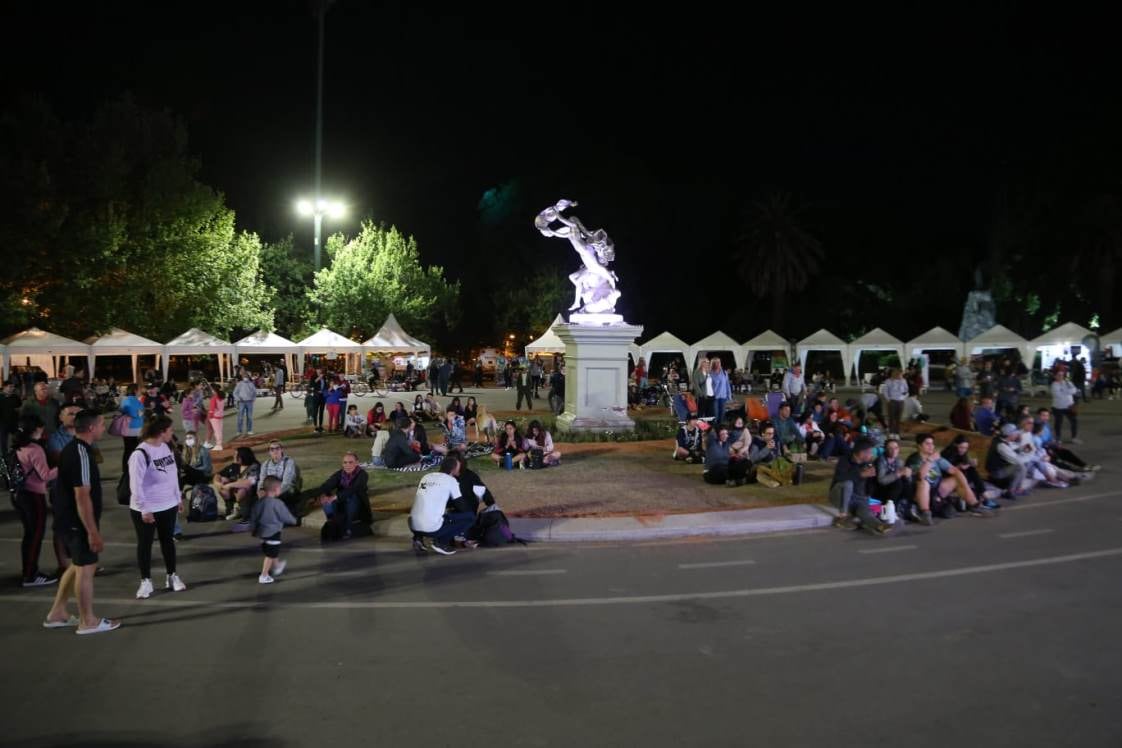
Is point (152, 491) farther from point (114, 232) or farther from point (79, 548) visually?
point (114, 232)

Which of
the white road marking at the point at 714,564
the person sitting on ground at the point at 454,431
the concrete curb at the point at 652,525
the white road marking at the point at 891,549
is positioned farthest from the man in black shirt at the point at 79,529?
the person sitting on ground at the point at 454,431

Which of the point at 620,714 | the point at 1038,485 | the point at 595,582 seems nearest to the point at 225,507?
the point at 595,582

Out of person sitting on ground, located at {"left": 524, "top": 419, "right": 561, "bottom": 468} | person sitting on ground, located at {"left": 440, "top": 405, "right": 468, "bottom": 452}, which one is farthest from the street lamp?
person sitting on ground, located at {"left": 524, "top": 419, "right": 561, "bottom": 468}

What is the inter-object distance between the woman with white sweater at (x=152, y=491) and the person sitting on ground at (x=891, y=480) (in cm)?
832

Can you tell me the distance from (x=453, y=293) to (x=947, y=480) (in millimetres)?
43144

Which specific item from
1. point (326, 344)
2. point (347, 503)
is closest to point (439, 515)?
point (347, 503)

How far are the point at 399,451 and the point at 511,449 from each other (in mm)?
1976

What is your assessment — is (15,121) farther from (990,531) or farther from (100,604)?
(990,531)

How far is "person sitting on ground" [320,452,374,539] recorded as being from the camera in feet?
32.1

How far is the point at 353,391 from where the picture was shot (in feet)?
118

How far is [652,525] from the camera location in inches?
394

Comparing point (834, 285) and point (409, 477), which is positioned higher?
point (834, 285)

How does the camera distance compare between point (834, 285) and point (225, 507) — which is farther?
point (834, 285)

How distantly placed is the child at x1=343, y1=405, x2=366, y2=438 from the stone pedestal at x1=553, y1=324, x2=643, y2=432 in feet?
16.1
